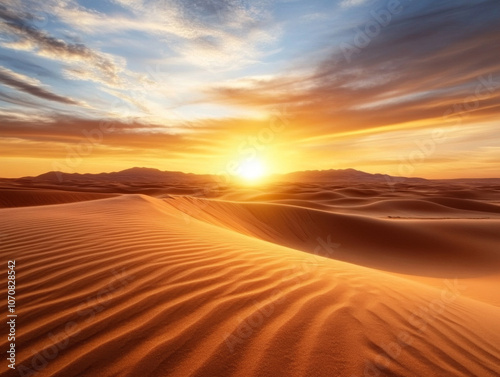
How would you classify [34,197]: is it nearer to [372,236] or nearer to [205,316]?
[372,236]

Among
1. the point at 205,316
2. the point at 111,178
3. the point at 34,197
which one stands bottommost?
the point at 34,197

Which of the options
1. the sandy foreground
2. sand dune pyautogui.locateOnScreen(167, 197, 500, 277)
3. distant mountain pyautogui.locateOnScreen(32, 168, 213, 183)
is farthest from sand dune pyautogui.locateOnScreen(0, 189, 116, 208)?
distant mountain pyautogui.locateOnScreen(32, 168, 213, 183)

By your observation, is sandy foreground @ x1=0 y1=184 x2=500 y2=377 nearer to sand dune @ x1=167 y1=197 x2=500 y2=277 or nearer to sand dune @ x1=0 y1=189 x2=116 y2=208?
sand dune @ x1=167 y1=197 x2=500 y2=277

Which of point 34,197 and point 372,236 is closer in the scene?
point 372,236

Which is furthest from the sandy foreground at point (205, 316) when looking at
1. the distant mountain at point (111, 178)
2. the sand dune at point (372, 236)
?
the distant mountain at point (111, 178)

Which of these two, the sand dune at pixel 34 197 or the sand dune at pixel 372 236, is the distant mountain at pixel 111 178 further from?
the sand dune at pixel 372 236

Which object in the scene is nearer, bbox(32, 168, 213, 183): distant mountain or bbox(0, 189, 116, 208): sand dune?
bbox(0, 189, 116, 208): sand dune

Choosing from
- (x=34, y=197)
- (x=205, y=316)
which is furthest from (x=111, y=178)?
(x=205, y=316)

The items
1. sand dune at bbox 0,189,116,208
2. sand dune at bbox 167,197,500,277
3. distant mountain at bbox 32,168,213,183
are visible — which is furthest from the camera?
distant mountain at bbox 32,168,213,183

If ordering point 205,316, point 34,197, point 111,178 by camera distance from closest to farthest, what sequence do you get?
Answer: point 205,316
point 34,197
point 111,178

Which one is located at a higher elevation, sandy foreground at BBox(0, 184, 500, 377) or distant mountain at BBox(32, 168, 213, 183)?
distant mountain at BBox(32, 168, 213, 183)

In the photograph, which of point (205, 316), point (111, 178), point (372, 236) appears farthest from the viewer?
point (111, 178)

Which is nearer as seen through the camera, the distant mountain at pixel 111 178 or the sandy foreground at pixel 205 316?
the sandy foreground at pixel 205 316

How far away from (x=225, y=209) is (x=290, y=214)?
310 cm
